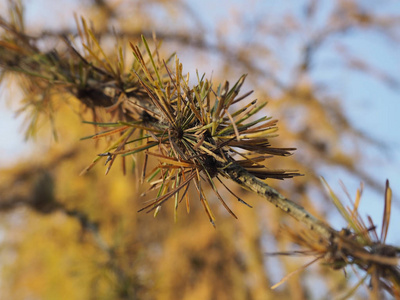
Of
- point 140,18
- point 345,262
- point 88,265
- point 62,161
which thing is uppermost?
point 140,18

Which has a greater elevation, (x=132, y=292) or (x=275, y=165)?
(x=275, y=165)

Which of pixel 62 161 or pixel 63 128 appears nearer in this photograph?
pixel 62 161

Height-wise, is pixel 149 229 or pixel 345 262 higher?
pixel 149 229

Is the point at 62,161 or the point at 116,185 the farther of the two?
the point at 116,185

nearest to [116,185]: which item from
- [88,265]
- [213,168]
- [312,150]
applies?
[312,150]

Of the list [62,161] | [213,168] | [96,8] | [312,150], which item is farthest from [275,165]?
[213,168]

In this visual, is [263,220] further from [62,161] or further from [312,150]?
[62,161]

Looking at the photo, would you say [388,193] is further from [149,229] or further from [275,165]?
[149,229]

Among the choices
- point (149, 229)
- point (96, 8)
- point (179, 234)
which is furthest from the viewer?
point (149, 229)

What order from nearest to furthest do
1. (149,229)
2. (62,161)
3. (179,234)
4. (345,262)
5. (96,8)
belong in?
(345,262)
(96,8)
(62,161)
(179,234)
(149,229)
